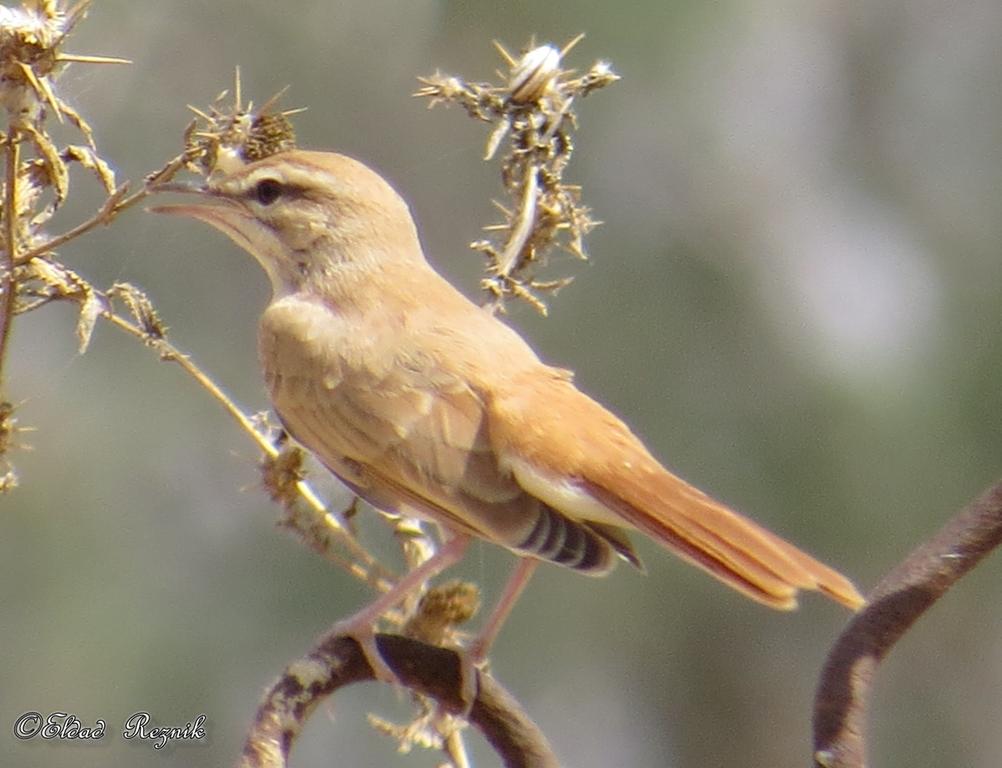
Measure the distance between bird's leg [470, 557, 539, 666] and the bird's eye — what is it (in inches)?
28.3

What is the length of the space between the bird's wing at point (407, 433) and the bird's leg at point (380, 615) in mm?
137

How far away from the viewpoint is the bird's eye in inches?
97.6

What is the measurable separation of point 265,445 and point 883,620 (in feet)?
2.68

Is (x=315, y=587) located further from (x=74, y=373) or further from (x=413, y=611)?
(x=413, y=611)

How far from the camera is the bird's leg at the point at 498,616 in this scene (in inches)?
76.2

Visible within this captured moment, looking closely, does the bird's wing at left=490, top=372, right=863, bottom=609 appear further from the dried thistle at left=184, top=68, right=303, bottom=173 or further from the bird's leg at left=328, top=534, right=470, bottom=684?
the dried thistle at left=184, top=68, right=303, bottom=173

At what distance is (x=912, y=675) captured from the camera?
6004 mm

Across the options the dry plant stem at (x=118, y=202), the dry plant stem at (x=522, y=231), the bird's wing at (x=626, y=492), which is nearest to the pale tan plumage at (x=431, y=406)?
the bird's wing at (x=626, y=492)

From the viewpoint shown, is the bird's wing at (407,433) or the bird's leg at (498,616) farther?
the bird's wing at (407,433)

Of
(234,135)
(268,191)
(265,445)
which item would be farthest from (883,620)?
(268,191)

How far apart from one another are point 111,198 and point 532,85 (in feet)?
2.08

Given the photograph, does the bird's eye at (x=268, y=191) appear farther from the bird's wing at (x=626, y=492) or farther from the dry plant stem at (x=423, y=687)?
the dry plant stem at (x=423, y=687)

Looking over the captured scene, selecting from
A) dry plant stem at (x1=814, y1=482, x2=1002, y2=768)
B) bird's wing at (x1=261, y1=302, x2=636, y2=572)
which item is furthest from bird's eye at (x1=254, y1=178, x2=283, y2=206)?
dry plant stem at (x1=814, y1=482, x2=1002, y2=768)

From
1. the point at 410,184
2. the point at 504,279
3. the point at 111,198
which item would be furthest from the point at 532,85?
the point at 410,184
